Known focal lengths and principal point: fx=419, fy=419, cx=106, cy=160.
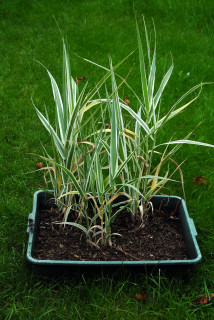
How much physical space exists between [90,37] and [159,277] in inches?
117

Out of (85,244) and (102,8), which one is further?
(102,8)

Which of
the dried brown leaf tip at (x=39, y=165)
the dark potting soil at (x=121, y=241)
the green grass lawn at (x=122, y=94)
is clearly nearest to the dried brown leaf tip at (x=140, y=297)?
the green grass lawn at (x=122, y=94)

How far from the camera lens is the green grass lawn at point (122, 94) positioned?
5.98 ft

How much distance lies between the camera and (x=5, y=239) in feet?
6.91

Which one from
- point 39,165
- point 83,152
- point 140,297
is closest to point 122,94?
point 39,165

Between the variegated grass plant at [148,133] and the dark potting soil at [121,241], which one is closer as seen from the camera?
the variegated grass plant at [148,133]

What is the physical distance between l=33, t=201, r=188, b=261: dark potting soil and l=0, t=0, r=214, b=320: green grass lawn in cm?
8

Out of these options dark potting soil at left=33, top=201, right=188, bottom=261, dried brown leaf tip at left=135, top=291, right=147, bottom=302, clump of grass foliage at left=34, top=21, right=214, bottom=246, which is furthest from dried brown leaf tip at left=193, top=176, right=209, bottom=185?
dried brown leaf tip at left=135, top=291, right=147, bottom=302

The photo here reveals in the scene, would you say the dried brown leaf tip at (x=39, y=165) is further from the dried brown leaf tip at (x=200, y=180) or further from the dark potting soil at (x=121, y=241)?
the dried brown leaf tip at (x=200, y=180)

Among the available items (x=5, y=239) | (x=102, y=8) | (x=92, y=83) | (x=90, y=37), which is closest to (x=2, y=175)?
(x=5, y=239)

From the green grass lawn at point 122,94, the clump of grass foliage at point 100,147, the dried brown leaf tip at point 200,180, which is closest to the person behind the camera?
the clump of grass foliage at point 100,147

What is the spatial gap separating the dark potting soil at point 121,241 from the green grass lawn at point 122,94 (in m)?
0.08

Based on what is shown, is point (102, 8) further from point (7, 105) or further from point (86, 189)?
point (86, 189)

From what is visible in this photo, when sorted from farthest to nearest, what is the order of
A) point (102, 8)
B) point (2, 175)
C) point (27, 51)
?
point (102, 8) < point (27, 51) < point (2, 175)
